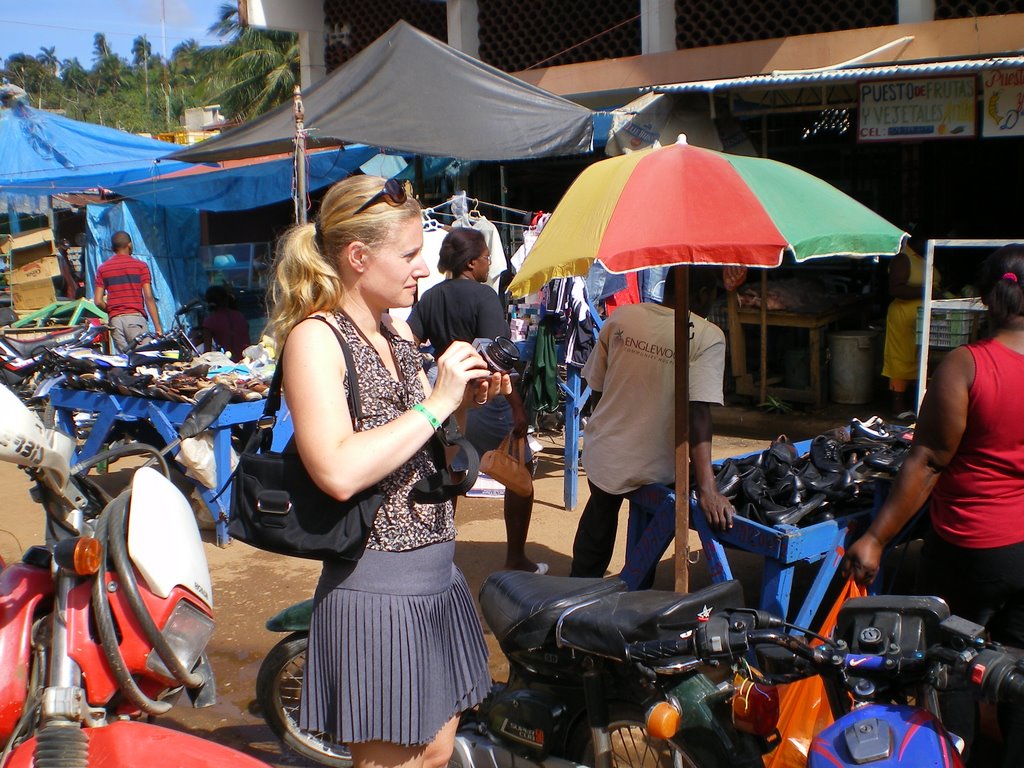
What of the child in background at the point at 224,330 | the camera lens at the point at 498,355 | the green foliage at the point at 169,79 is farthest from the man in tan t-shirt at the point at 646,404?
the green foliage at the point at 169,79

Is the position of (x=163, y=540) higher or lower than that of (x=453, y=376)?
lower

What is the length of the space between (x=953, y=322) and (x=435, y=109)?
→ 4.12 metres

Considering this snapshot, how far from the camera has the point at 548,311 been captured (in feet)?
22.6

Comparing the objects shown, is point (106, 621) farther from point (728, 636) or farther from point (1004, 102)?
point (1004, 102)

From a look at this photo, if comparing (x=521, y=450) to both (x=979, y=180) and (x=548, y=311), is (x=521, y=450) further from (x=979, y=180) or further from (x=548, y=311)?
(x=979, y=180)

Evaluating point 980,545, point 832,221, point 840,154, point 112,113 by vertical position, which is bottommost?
point 980,545

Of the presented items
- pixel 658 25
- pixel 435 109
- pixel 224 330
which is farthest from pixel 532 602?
pixel 658 25

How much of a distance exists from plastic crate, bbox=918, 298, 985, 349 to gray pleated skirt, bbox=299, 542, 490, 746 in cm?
574

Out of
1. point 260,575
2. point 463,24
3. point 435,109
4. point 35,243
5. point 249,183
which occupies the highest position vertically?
point 463,24

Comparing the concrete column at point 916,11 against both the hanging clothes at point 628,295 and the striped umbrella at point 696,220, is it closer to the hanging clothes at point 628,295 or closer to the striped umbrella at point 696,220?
the hanging clothes at point 628,295

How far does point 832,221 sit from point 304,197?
3878 mm

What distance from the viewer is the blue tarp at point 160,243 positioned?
12547 mm

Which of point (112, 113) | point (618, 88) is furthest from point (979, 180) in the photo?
point (112, 113)

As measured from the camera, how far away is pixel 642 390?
13.2ft
